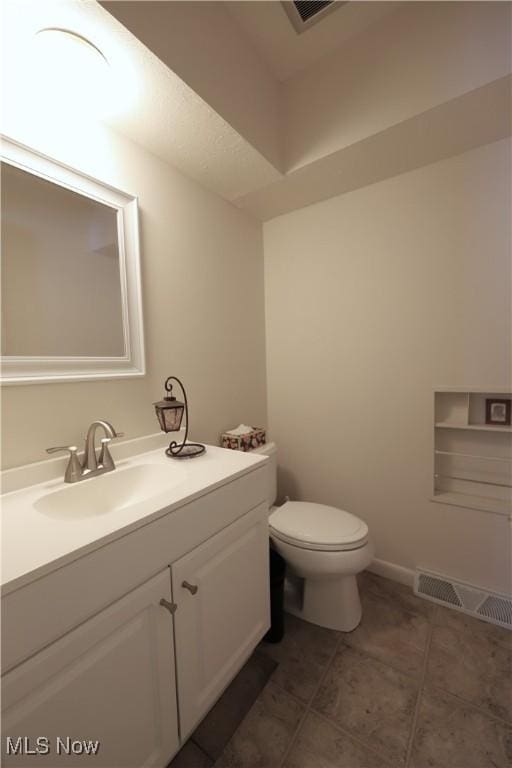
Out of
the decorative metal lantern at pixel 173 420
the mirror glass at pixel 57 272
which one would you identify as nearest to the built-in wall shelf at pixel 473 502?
the decorative metal lantern at pixel 173 420

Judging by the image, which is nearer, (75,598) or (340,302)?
(75,598)

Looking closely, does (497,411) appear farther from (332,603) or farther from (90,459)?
(90,459)

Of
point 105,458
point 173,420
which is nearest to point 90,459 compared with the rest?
point 105,458

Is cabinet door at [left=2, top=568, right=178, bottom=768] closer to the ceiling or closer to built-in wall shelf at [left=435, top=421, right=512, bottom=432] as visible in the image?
built-in wall shelf at [left=435, top=421, right=512, bottom=432]

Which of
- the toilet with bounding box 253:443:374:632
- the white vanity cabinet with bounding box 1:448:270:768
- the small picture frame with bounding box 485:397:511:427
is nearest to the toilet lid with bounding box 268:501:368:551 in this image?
the toilet with bounding box 253:443:374:632

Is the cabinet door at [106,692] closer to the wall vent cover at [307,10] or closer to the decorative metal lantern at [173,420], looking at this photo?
the decorative metal lantern at [173,420]

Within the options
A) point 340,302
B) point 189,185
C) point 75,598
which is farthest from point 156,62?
point 75,598

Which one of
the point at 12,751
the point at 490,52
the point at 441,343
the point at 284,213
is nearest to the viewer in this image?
the point at 12,751

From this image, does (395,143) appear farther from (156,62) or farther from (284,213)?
(156,62)

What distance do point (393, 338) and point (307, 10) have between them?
1.38 meters

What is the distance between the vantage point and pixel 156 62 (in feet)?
2.92

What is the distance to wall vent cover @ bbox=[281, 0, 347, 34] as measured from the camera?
1.14 metres

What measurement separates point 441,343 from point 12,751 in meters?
1.78

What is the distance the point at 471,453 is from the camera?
1.44 meters
